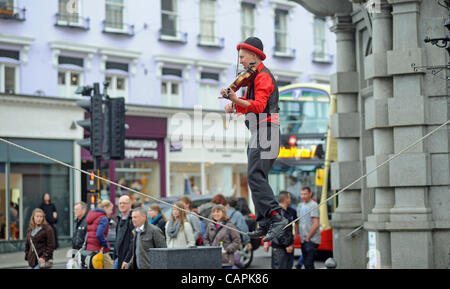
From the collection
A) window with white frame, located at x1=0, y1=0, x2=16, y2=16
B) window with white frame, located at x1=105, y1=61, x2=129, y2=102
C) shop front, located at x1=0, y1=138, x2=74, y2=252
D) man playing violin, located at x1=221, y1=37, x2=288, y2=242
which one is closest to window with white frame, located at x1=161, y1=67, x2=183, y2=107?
window with white frame, located at x1=105, y1=61, x2=129, y2=102

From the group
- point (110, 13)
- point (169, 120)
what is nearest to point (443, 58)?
point (110, 13)

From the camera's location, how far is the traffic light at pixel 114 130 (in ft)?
51.4

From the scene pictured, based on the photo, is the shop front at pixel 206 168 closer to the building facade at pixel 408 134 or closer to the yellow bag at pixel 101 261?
the yellow bag at pixel 101 261

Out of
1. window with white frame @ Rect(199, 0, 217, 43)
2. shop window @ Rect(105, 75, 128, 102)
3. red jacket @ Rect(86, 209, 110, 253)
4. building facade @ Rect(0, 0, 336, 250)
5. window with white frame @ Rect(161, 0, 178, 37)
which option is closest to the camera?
red jacket @ Rect(86, 209, 110, 253)

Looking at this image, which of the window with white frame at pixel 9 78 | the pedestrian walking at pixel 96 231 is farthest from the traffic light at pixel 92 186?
the window with white frame at pixel 9 78

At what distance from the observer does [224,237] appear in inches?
507

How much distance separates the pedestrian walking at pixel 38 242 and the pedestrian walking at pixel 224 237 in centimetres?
296

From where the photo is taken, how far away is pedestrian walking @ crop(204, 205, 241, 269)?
1263cm

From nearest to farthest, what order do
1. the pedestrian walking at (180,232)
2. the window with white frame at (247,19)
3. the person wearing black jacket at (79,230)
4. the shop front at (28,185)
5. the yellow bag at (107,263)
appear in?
the yellow bag at (107,263) < the pedestrian walking at (180,232) < the person wearing black jacket at (79,230) < the window with white frame at (247,19) < the shop front at (28,185)

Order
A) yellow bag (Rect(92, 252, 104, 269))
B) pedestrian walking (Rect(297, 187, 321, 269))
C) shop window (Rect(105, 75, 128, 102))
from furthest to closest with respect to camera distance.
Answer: shop window (Rect(105, 75, 128, 102)), pedestrian walking (Rect(297, 187, 321, 269)), yellow bag (Rect(92, 252, 104, 269))

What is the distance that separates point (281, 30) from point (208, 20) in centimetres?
361

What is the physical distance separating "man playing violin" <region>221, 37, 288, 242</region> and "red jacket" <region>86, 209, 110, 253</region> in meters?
7.02

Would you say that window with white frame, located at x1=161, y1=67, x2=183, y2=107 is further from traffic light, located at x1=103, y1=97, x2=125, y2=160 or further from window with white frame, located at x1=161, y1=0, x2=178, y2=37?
traffic light, located at x1=103, y1=97, x2=125, y2=160

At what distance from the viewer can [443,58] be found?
1160 centimetres
